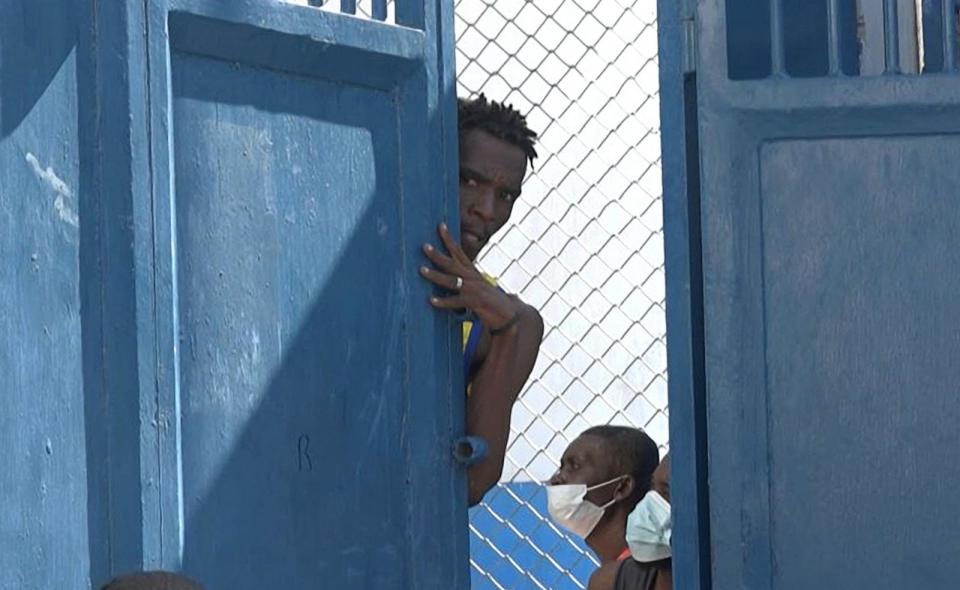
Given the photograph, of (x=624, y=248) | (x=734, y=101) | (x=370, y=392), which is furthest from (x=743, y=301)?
(x=624, y=248)

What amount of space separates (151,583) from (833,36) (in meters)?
1.66

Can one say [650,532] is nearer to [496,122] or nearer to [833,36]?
[496,122]

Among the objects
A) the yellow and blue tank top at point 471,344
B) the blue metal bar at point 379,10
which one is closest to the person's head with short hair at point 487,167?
the yellow and blue tank top at point 471,344

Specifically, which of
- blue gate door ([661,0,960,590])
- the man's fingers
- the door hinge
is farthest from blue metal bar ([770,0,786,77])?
the man's fingers

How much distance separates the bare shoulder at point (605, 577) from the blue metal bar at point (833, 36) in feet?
4.84

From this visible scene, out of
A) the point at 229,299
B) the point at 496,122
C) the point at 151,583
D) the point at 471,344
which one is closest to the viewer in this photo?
the point at 151,583

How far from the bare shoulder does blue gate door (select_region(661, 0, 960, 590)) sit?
976 mm

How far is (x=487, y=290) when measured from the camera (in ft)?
12.6

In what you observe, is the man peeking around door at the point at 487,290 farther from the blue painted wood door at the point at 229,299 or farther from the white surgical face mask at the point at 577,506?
the white surgical face mask at the point at 577,506

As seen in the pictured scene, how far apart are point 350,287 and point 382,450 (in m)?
0.31

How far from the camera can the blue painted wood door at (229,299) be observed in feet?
10.5

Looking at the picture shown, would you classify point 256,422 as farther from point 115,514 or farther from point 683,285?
point 683,285

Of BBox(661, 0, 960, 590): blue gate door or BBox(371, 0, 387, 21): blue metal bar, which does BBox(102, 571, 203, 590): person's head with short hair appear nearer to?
BBox(661, 0, 960, 590): blue gate door

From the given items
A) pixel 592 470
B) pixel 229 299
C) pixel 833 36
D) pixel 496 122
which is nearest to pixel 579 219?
pixel 592 470
